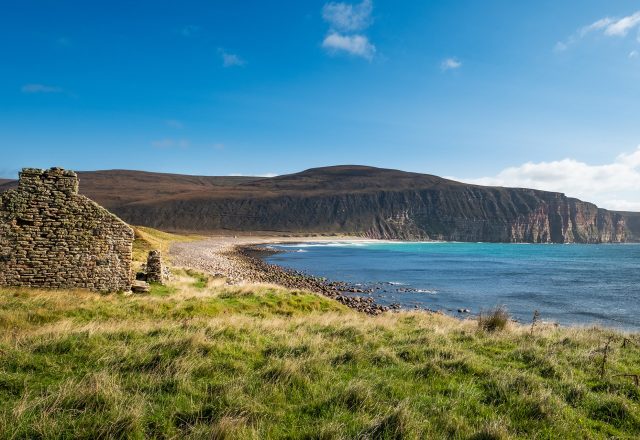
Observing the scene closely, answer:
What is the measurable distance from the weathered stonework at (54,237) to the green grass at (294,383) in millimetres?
3073

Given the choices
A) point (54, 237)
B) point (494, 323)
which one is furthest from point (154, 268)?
point (494, 323)

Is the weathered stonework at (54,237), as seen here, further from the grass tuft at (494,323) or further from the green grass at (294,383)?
the grass tuft at (494,323)

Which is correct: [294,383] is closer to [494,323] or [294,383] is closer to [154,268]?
[494,323]

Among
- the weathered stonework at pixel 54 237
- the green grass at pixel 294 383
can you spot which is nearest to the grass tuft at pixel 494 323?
the green grass at pixel 294 383

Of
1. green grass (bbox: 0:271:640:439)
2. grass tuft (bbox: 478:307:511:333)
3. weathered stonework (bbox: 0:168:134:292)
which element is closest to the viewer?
green grass (bbox: 0:271:640:439)

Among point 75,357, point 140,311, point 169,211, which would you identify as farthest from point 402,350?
point 169,211

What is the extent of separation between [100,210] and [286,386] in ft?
39.6

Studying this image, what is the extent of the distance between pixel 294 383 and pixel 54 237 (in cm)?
1225

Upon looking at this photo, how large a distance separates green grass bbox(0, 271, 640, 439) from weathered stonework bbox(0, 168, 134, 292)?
3073 millimetres

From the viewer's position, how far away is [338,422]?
527 cm

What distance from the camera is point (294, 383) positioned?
6637 mm

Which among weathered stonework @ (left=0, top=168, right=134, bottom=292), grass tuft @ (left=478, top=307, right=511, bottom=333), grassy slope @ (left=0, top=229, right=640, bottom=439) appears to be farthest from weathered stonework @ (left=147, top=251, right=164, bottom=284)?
grass tuft @ (left=478, top=307, right=511, bottom=333)

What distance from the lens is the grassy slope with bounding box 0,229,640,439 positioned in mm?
5113

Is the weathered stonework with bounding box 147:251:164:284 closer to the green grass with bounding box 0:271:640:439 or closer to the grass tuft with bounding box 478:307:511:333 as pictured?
the green grass with bounding box 0:271:640:439
